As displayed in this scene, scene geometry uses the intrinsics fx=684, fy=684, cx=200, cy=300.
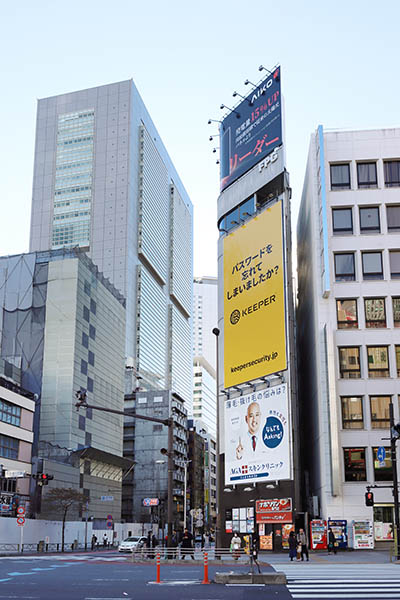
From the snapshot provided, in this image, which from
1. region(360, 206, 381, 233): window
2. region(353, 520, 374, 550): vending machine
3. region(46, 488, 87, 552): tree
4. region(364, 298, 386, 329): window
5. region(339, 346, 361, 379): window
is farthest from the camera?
region(46, 488, 87, 552): tree

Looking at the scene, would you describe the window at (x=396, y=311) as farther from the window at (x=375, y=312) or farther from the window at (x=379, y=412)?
the window at (x=379, y=412)

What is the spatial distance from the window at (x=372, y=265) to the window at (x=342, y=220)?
270cm

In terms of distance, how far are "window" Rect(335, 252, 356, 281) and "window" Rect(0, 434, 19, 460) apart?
38.5m

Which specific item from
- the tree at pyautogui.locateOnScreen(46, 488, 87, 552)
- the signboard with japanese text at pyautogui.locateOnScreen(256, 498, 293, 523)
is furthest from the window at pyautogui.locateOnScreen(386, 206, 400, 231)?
the tree at pyautogui.locateOnScreen(46, 488, 87, 552)

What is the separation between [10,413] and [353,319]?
38291mm

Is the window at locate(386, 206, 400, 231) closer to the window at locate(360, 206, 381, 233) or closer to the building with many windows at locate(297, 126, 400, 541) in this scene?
the building with many windows at locate(297, 126, 400, 541)

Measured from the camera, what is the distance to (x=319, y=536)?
1991 inches

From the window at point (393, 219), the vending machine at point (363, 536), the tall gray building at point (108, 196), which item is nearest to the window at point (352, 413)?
the vending machine at point (363, 536)

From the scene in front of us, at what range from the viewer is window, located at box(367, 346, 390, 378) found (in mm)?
56125

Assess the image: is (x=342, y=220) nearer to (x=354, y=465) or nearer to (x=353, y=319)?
(x=353, y=319)

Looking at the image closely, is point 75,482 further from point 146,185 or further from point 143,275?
point 146,185

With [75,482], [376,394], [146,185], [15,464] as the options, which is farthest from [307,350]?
[146,185]

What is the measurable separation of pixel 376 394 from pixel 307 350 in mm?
12978

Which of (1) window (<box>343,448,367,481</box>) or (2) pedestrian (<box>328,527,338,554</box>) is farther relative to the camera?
(1) window (<box>343,448,367,481</box>)
